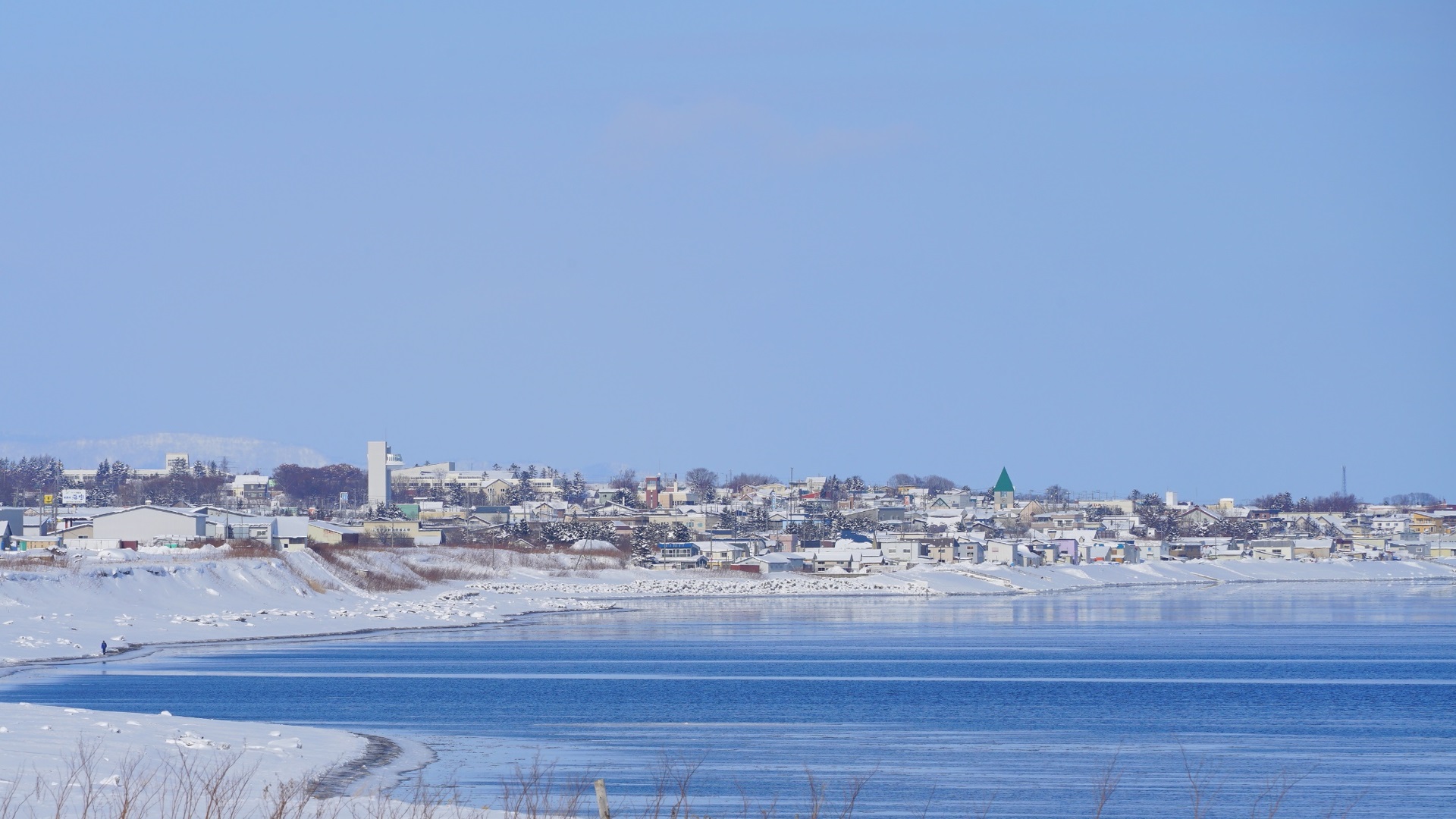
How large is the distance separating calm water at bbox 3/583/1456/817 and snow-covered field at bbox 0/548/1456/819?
8.84 ft

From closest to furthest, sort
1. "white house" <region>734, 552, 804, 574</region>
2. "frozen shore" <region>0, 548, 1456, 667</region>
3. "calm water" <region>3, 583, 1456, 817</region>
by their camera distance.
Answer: "calm water" <region>3, 583, 1456, 817</region> < "frozen shore" <region>0, 548, 1456, 667</region> < "white house" <region>734, 552, 804, 574</region>

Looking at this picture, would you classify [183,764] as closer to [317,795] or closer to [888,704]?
[317,795]

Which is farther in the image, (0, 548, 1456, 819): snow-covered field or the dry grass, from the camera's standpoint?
(0, 548, 1456, 819): snow-covered field

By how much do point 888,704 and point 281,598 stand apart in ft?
134

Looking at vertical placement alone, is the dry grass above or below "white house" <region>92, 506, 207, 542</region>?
below

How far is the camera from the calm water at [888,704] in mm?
23906

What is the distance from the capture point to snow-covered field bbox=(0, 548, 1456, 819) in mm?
22594

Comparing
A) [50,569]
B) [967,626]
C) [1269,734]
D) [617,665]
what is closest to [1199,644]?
[967,626]

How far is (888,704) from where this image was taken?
36312 mm

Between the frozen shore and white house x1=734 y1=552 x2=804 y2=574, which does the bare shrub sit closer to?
the frozen shore

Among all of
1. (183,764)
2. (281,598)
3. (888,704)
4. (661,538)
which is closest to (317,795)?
(183,764)

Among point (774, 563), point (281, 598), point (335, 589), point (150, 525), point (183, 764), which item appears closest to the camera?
point (183, 764)

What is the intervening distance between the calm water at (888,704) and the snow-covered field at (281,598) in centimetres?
270

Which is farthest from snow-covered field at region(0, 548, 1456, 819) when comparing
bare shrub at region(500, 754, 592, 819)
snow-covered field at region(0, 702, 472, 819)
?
bare shrub at region(500, 754, 592, 819)
